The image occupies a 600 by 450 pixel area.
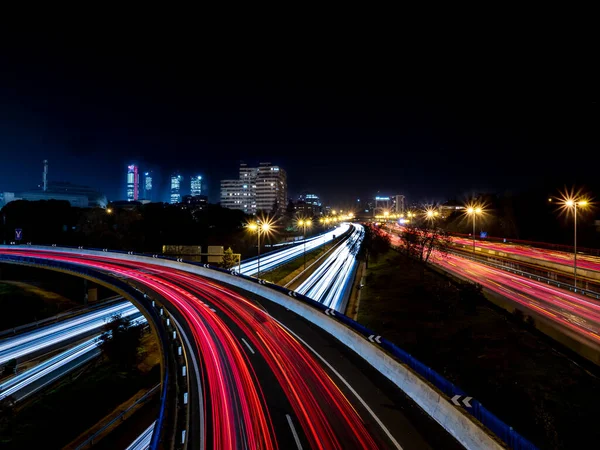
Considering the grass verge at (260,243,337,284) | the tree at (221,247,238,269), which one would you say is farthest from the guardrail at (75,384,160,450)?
the tree at (221,247,238,269)

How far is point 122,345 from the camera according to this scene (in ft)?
85.4

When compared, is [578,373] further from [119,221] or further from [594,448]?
[119,221]

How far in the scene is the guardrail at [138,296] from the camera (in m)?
9.39

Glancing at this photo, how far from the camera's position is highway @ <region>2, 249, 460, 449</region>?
355 inches

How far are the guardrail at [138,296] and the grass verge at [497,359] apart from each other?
13.4m

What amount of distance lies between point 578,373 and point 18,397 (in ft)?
116

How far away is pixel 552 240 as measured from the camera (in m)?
53.1

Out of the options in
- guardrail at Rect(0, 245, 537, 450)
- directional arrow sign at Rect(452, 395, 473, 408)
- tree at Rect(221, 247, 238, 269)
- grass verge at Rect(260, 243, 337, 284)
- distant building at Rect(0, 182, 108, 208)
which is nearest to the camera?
guardrail at Rect(0, 245, 537, 450)

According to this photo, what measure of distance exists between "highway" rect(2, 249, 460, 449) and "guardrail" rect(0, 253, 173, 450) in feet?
2.91

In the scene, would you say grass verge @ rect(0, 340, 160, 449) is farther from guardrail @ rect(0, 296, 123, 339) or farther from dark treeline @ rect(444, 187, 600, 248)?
dark treeline @ rect(444, 187, 600, 248)

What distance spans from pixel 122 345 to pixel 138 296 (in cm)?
544

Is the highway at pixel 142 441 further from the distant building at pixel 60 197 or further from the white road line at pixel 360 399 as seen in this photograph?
the distant building at pixel 60 197

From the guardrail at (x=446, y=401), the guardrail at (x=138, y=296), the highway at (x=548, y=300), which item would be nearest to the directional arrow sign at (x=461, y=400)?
the guardrail at (x=446, y=401)

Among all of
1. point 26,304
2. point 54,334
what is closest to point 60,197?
point 26,304
